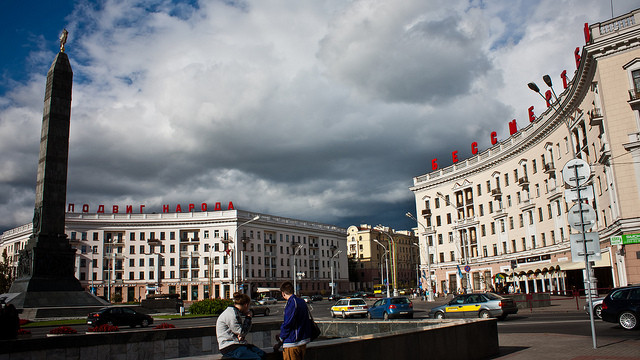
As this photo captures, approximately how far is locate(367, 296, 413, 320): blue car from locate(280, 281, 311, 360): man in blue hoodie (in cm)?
2349

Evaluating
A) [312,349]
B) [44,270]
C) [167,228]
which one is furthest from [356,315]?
[167,228]

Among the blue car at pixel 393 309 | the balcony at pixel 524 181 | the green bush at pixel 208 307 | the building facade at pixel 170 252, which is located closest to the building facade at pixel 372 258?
the building facade at pixel 170 252

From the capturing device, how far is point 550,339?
15.8 meters

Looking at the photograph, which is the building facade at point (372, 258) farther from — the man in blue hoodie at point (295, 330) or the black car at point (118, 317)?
the man in blue hoodie at point (295, 330)

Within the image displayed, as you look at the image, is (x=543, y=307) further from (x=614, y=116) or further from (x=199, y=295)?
(x=199, y=295)

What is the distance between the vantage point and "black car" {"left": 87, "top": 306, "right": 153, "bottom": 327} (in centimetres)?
2877

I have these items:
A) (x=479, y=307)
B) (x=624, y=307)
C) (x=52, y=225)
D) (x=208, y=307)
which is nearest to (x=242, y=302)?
(x=624, y=307)

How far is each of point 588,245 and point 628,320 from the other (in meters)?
6.74

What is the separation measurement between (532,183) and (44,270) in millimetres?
47201

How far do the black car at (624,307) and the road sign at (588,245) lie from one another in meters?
6.26

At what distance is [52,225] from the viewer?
33000 millimetres

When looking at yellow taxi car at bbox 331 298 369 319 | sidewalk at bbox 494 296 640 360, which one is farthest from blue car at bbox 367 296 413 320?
sidewalk at bbox 494 296 640 360

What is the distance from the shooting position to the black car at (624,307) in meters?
17.5

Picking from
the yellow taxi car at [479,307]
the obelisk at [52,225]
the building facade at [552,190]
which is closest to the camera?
the yellow taxi car at [479,307]
